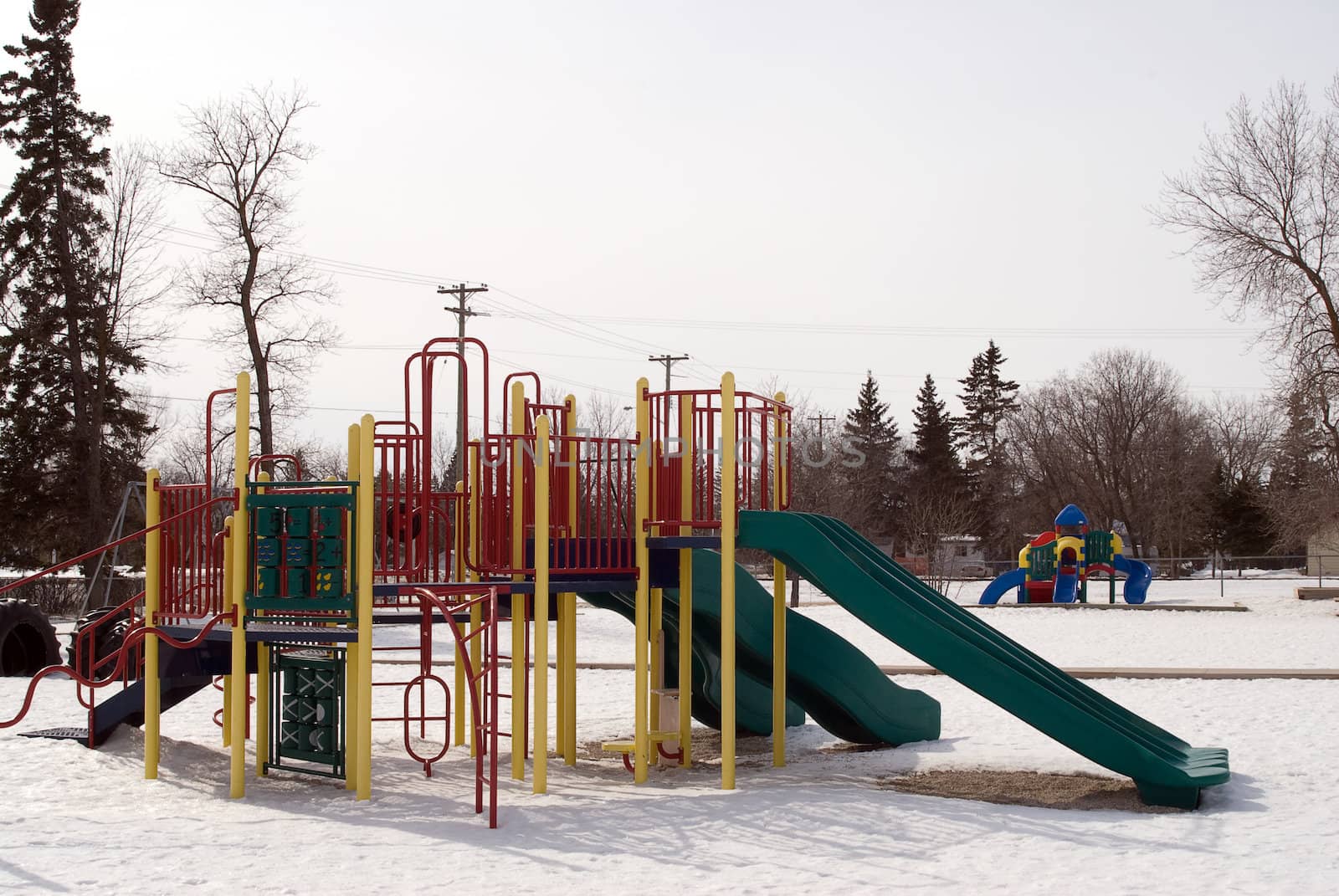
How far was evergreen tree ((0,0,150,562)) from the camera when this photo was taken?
33.8 metres

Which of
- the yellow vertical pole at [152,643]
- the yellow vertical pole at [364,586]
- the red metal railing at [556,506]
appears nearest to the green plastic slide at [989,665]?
the red metal railing at [556,506]

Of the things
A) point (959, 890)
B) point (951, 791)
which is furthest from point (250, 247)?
point (959, 890)

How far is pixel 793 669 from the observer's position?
11781 millimetres

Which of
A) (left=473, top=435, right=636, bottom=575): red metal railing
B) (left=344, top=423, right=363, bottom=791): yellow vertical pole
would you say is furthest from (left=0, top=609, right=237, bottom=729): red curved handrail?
(left=473, top=435, right=636, bottom=575): red metal railing

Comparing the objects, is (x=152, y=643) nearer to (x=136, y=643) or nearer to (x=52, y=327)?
(x=136, y=643)

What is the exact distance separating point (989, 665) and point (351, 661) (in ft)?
15.5

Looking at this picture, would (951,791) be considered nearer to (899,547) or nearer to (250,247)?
(250,247)

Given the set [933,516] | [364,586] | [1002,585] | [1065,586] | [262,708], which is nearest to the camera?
[364,586]

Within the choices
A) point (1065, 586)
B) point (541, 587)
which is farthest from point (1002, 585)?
point (541, 587)

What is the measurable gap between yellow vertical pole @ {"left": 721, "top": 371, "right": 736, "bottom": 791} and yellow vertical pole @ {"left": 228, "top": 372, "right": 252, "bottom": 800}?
137 inches

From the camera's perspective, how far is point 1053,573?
3388 centimetres

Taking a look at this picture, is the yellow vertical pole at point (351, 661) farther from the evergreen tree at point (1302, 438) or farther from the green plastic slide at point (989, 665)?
the evergreen tree at point (1302, 438)

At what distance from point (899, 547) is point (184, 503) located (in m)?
66.1

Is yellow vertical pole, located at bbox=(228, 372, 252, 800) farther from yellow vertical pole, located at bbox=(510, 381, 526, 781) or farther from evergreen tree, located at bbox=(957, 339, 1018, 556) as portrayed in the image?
evergreen tree, located at bbox=(957, 339, 1018, 556)
